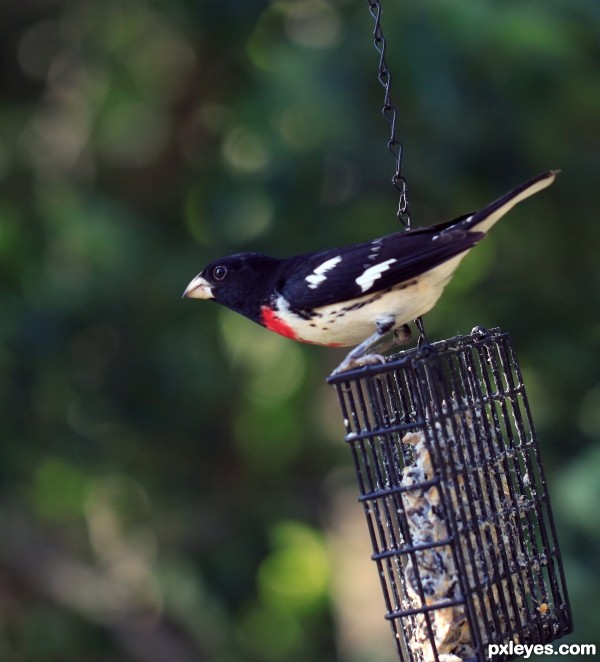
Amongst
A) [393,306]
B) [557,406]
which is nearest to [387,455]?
[393,306]

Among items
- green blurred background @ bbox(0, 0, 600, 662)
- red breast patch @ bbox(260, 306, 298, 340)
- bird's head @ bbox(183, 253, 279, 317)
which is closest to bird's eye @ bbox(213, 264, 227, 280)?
bird's head @ bbox(183, 253, 279, 317)

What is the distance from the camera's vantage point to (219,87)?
8453mm

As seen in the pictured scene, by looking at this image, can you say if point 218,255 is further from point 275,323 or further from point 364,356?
point 364,356

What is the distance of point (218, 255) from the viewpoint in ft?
24.1

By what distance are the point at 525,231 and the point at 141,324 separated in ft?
8.38

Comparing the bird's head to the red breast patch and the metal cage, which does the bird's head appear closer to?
the red breast patch

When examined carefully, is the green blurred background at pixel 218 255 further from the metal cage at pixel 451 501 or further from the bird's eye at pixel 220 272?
the bird's eye at pixel 220 272

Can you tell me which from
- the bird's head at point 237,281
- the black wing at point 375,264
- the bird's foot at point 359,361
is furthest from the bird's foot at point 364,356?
the bird's head at point 237,281

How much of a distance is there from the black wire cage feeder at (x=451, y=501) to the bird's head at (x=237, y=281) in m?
0.50

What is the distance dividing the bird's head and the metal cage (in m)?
0.53

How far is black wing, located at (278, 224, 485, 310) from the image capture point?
3.30 meters

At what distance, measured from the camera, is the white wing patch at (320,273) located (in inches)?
135

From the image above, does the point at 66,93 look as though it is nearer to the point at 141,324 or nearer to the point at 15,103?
the point at 15,103

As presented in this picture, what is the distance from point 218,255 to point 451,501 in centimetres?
438
